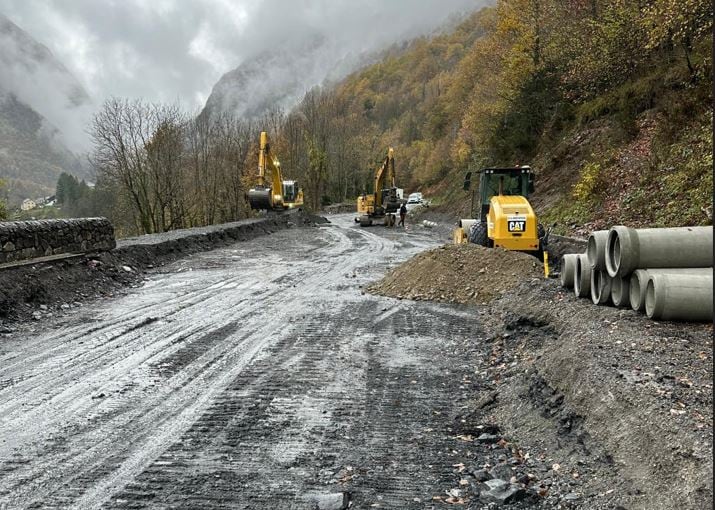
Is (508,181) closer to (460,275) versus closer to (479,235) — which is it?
(479,235)

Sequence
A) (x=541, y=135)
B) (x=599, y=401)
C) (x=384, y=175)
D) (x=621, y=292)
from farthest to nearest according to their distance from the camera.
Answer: (x=384, y=175) < (x=541, y=135) < (x=621, y=292) < (x=599, y=401)

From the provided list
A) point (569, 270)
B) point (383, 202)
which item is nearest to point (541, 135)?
point (383, 202)

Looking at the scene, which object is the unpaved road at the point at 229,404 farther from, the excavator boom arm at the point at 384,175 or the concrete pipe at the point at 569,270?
the excavator boom arm at the point at 384,175

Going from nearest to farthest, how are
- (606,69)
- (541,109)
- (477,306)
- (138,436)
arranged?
(138,436) < (477,306) < (606,69) < (541,109)

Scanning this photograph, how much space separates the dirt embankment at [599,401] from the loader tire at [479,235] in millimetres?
5673

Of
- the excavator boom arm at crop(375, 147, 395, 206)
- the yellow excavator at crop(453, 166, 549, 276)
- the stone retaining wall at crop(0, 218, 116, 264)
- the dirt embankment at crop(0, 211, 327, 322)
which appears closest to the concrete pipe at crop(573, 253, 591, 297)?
the yellow excavator at crop(453, 166, 549, 276)

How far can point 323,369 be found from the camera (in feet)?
21.9

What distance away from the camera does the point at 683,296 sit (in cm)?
582

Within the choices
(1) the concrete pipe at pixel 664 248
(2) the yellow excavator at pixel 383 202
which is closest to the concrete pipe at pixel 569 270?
(1) the concrete pipe at pixel 664 248

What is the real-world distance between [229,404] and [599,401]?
3.34 meters

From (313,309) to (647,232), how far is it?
5.72 meters

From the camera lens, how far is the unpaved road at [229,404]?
3980mm

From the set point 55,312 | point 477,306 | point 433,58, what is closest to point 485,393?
point 477,306

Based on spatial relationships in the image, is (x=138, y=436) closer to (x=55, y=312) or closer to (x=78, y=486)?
(x=78, y=486)
